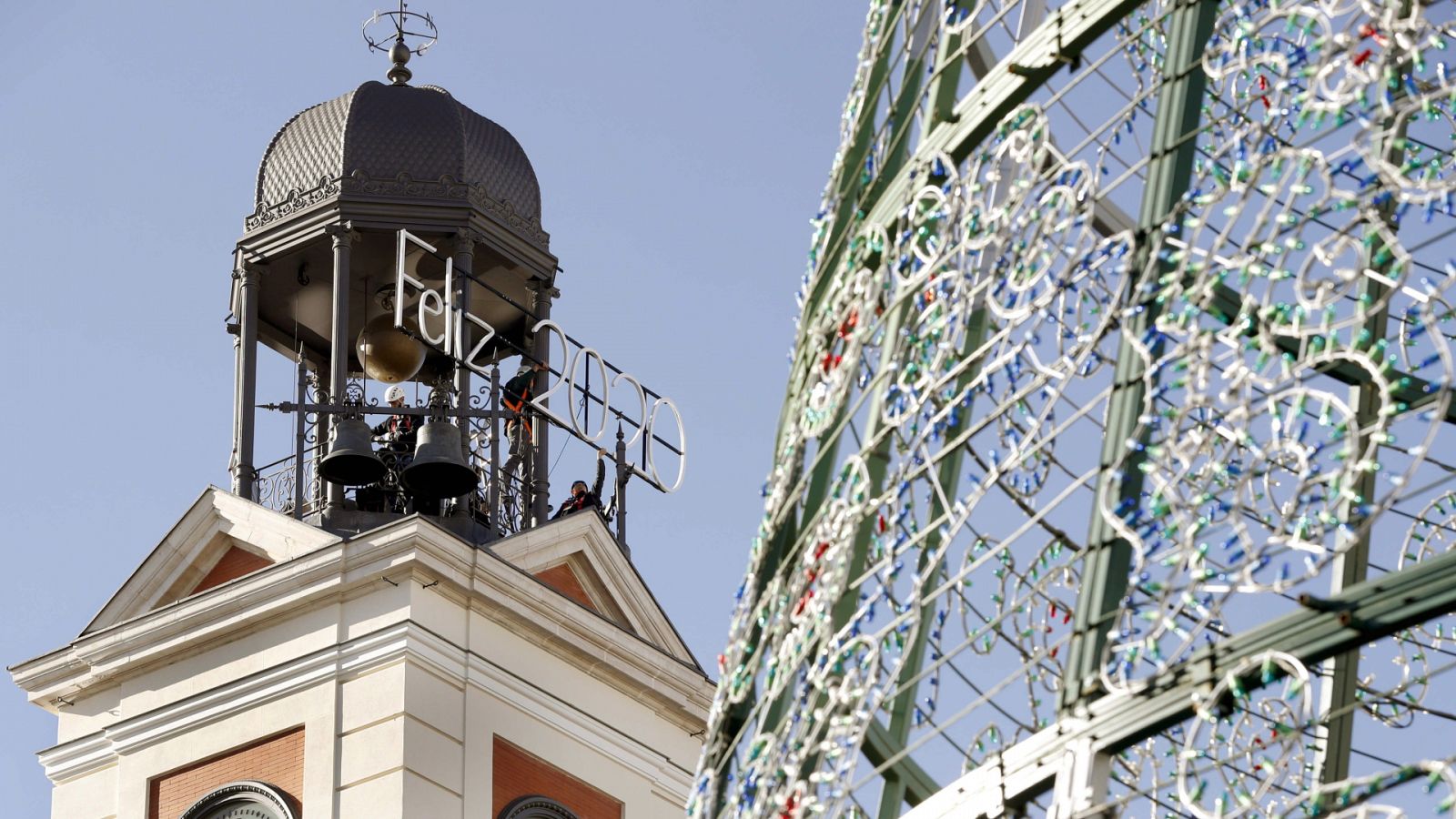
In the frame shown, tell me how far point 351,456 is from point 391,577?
1127 millimetres

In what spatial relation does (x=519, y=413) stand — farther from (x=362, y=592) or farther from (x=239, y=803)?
(x=239, y=803)

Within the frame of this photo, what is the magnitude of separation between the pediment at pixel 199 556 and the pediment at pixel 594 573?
225 centimetres

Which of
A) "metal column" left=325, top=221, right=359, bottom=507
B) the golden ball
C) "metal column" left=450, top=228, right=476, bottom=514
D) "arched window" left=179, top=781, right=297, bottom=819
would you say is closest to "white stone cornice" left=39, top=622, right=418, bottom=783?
"arched window" left=179, top=781, right=297, bottom=819

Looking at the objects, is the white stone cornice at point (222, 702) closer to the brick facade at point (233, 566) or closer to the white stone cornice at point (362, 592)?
the white stone cornice at point (362, 592)

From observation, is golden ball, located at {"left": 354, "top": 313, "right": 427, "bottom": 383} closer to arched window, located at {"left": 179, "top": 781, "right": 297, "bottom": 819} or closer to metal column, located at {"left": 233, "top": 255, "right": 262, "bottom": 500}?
metal column, located at {"left": 233, "top": 255, "right": 262, "bottom": 500}

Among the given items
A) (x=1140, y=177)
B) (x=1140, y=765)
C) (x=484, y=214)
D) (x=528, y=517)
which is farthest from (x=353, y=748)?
(x=1140, y=177)

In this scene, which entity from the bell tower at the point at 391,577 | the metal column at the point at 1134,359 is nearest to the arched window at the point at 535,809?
the bell tower at the point at 391,577

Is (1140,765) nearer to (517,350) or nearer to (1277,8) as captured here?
(1277,8)

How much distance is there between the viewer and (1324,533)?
10992mm

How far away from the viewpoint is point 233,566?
31969 mm

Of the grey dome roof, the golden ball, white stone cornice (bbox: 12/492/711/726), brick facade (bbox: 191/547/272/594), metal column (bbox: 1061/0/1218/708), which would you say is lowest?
metal column (bbox: 1061/0/1218/708)

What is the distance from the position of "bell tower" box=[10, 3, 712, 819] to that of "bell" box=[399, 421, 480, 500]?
26 millimetres

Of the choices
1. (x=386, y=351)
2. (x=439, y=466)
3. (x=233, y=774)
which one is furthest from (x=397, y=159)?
(x=233, y=774)

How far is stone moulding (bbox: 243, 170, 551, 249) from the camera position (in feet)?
110
